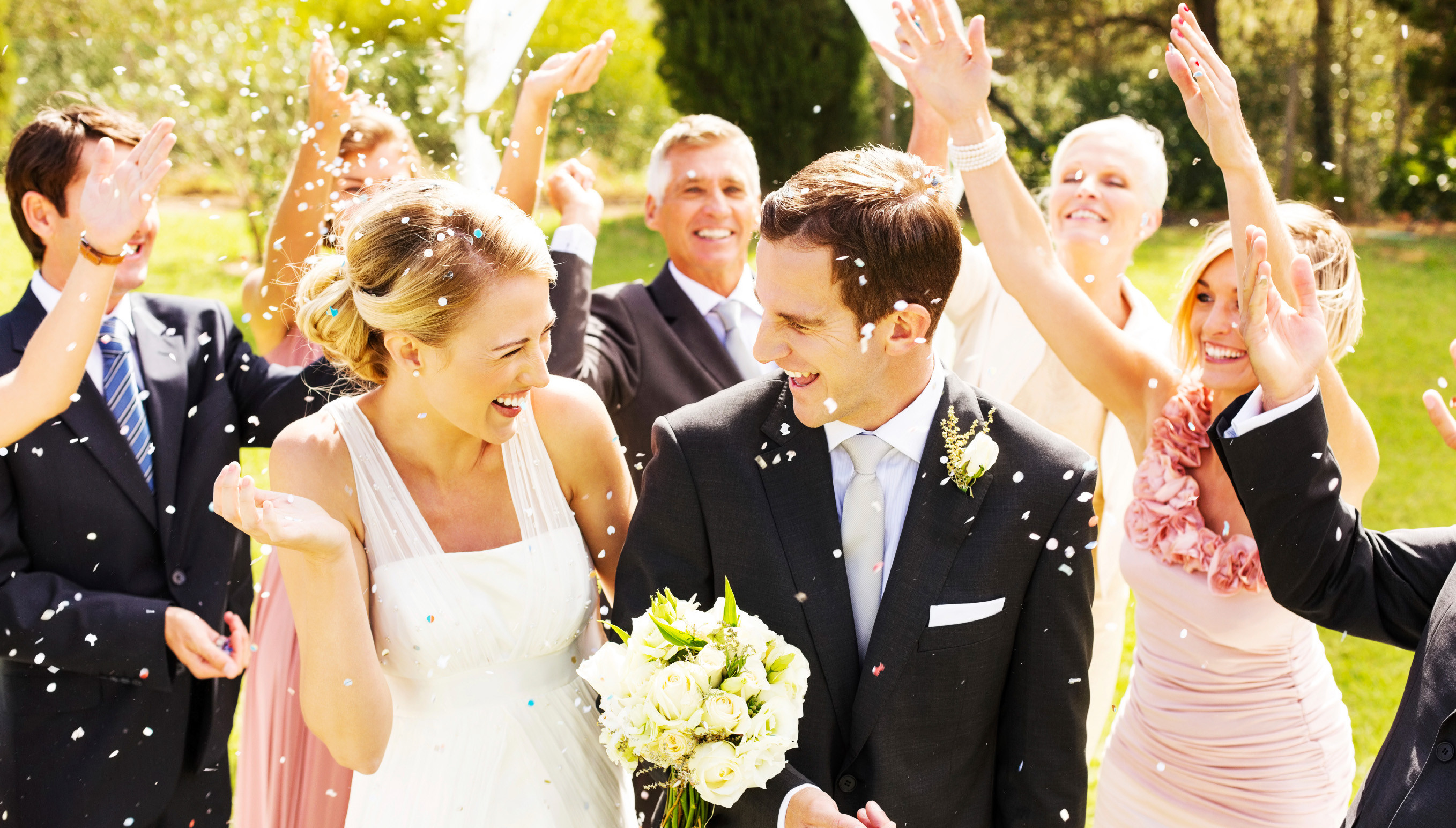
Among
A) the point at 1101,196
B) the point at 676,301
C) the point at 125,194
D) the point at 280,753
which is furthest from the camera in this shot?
the point at 1101,196

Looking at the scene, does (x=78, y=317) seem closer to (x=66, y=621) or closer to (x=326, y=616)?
(x=66, y=621)

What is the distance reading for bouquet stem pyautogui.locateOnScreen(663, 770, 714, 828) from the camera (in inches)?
96.6

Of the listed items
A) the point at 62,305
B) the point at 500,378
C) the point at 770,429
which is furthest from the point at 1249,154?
the point at 62,305

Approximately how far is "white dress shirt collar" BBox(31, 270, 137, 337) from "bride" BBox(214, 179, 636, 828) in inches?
39.9

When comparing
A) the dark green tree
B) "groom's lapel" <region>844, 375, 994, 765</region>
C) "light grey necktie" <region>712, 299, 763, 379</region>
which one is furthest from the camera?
the dark green tree

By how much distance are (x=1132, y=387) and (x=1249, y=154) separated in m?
0.89

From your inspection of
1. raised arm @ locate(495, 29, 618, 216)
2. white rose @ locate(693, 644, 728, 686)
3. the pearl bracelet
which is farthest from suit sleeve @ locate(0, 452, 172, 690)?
the pearl bracelet

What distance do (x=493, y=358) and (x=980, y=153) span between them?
160 cm

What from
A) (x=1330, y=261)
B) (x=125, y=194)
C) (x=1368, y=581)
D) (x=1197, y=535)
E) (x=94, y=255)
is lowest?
(x=1197, y=535)

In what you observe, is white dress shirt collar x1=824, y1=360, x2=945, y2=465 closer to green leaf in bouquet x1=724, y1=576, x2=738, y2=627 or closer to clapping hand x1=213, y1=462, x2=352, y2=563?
green leaf in bouquet x1=724, y1=576, x2=738, y2=627

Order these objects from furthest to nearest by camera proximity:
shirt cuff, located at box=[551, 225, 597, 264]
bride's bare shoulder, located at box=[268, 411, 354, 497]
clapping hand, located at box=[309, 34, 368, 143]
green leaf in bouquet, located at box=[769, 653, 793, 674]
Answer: clapping hand, located at box=[309, 34, 368, 143] → shirt cuff, located at box=[551, 225, 597, 264] → bride's bare shoulder, located at box=[268, 411, 354, 497] → green leaf in bouquet, located at box=[769, 653, 793, 674]

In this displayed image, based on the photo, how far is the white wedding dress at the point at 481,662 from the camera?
289 centimetres

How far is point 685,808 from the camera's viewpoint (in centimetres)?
248

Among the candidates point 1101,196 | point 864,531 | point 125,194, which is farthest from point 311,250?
point 1101,196
